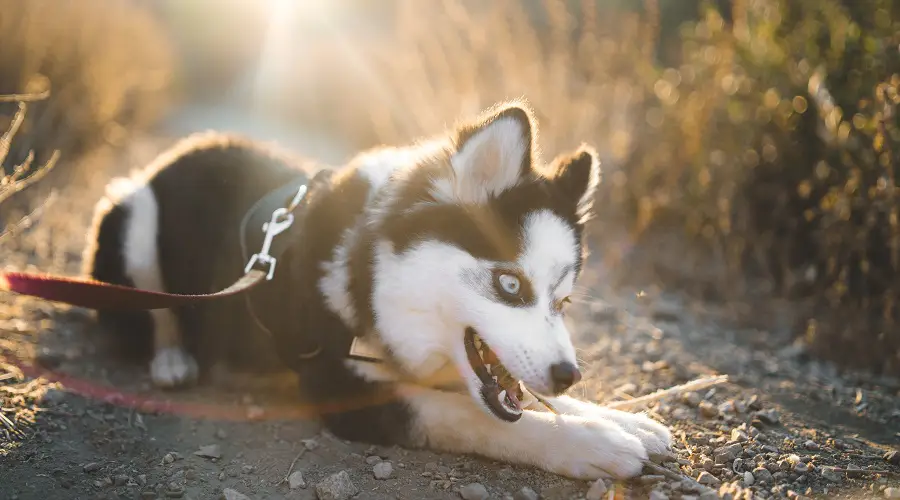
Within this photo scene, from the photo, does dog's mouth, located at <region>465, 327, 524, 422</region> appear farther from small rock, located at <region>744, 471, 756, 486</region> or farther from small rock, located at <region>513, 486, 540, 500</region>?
small rock, located at <region>744, 471, 756, 486</region>

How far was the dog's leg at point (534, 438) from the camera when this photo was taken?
2.44m

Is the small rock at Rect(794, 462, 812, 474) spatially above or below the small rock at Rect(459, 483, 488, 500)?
above

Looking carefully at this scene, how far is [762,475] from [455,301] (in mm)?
1264

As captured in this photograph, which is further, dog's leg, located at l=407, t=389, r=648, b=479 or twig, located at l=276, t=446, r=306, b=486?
twig, located at l=276, t=446, r=306, b=486

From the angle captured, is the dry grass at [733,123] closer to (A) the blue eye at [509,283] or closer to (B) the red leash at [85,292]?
(A) the blue eye at [509,283]

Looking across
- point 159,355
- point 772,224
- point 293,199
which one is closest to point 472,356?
point 293,199

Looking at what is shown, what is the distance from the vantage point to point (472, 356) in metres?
2.55

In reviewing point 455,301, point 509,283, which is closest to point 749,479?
point 509,283

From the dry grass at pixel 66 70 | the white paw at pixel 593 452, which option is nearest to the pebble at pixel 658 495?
the white paw at pixel 593 452

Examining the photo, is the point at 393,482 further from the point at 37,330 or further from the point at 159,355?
the point at 37,330

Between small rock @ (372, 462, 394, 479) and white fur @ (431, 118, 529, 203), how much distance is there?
1008 millimetres

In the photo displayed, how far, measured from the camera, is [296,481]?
2.54 metres

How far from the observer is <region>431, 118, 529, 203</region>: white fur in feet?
8.20

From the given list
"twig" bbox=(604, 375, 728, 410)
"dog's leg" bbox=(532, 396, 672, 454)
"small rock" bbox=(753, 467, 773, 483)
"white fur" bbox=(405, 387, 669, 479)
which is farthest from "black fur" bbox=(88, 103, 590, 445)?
"small rock" bbox=(753, 467, 773, 483)
